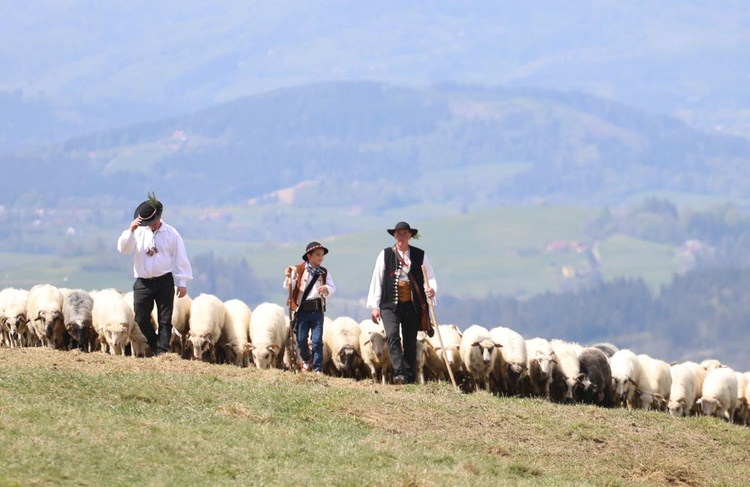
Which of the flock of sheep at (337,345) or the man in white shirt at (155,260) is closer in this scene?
the man in white shirt at (155,260)

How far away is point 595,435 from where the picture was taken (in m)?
16.7

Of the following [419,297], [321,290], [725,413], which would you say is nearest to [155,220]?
[321,290]

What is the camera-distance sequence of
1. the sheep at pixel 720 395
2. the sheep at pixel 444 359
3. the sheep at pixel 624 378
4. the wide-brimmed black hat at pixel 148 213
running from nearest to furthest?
1. the wide-brimmed black hat at pixel 148 213
2. the sheep at pixel 444 359
3. the sheep at pixel 624 378
4. the sheep at pixel 720 395

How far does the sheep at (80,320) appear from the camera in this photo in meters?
22.2

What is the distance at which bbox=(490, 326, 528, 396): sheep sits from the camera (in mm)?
21812

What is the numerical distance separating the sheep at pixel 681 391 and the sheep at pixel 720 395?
9.5 inches

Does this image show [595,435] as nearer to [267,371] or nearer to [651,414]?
[651,414]

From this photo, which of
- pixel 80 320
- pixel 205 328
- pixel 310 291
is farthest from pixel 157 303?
pixel 80 320

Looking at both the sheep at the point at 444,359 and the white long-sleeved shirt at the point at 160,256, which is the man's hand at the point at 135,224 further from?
the sheep at the point at 444,359

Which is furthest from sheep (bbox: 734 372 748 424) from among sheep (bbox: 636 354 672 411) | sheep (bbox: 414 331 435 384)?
sheep (bbox: 414 331 435 384)

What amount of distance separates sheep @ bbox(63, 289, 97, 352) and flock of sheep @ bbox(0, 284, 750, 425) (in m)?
0.02

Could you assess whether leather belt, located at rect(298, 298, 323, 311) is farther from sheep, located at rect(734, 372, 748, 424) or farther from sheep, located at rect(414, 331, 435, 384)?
sheep, located at rect(734, 372, 748, 424)

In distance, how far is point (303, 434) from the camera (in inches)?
575

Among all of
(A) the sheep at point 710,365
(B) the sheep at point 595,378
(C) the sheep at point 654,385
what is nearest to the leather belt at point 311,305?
(B) the sheep at point 595,378
